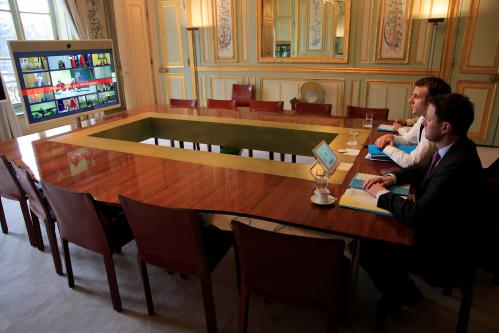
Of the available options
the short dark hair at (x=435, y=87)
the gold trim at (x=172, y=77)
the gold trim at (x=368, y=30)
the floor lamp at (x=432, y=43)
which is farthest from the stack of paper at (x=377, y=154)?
the gold trim at (x=172, y=77)

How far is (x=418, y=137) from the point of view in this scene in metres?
2.34

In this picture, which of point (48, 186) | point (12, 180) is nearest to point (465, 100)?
point (48, 186)

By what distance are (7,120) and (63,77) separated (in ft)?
4.80

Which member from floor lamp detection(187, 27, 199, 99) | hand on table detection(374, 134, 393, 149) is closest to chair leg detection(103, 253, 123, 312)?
hand on table detection(374, 134, 393, 149)

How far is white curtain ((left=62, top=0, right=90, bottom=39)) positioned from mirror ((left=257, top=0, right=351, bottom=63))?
2698mm

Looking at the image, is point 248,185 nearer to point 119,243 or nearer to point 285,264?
point 285,264

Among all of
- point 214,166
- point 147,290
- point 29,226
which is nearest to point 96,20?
point 29,226

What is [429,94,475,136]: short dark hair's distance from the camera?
1.46m

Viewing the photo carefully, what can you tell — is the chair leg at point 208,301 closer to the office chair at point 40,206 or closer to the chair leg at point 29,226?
the office chair at point 40,206

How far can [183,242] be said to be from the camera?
158 centimetres

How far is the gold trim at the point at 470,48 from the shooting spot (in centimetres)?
422

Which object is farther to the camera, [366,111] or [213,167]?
[366,111]

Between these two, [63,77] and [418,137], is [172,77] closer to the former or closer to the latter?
[63,77]

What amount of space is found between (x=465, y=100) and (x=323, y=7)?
13.1ft
